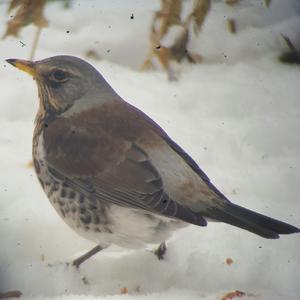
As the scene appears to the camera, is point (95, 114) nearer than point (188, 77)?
Yes

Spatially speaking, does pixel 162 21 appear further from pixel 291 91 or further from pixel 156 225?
pixel 156 225

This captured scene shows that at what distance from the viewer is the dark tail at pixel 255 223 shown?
8.05ft

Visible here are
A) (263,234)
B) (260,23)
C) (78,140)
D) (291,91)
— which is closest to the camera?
(263,234)

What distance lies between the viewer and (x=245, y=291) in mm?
2594

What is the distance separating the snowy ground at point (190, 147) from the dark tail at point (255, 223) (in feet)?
0.72

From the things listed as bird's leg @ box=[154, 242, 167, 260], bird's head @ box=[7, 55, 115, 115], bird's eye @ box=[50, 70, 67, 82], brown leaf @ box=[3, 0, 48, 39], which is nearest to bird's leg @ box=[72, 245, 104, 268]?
bird's leg @ box=[154, 242, 167, 260]

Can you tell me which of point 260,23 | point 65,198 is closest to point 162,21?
point 260,23

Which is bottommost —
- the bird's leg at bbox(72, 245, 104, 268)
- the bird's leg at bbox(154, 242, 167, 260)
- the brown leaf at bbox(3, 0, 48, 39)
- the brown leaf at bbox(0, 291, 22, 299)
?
the bird's leg at bbox(154, 242, 167, 260)

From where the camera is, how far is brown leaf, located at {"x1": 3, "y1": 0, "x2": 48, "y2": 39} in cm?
370

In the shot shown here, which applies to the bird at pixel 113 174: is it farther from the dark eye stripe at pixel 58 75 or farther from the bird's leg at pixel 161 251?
the bird's leg at pixel 161 251

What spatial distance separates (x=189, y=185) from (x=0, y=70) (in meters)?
1.42

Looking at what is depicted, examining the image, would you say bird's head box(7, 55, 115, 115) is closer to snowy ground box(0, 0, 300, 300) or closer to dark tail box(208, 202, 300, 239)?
snowy ground box(0, 0, 300, 300)

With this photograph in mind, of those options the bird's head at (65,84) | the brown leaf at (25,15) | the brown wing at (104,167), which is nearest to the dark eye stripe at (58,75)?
the bird's head at (65,84)

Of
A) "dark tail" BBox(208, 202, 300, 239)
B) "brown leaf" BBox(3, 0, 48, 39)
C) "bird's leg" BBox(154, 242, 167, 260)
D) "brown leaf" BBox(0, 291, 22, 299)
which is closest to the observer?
"dark tail" BBox(208, 202, 300, 239)
